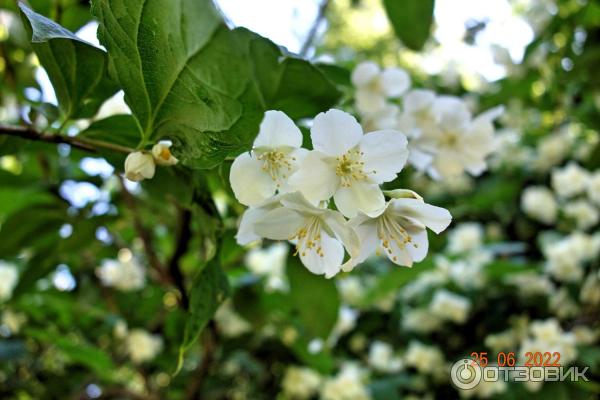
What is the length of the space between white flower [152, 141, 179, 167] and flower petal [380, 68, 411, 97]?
466mm

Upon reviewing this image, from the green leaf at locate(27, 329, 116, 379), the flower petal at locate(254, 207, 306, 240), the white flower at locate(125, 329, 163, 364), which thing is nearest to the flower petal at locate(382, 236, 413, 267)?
the flower petal at locate(254, 207, 306, 240)

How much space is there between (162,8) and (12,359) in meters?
1.52

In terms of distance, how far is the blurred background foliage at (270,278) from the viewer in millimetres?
1089

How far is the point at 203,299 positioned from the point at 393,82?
0.57m

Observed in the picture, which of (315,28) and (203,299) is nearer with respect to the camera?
(203,299)

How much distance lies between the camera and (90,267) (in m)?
1.76

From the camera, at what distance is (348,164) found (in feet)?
2.02

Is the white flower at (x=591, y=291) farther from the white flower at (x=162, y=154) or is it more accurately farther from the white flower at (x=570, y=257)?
the white flower at (x=162, y=154)

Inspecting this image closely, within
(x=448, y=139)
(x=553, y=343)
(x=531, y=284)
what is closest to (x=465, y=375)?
(x=553, y=343)

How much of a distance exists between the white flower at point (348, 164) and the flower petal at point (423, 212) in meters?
0.03

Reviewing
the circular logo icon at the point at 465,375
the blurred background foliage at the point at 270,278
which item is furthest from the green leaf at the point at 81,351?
the circular logo icon at the point at 465,375

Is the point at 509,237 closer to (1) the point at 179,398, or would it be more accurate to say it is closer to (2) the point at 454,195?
(2) the point at 454,195

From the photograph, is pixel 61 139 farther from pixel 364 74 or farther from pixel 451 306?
pixel 451 306

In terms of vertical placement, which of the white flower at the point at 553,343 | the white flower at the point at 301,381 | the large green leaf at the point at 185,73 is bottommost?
the white flower at the point at 301,381
